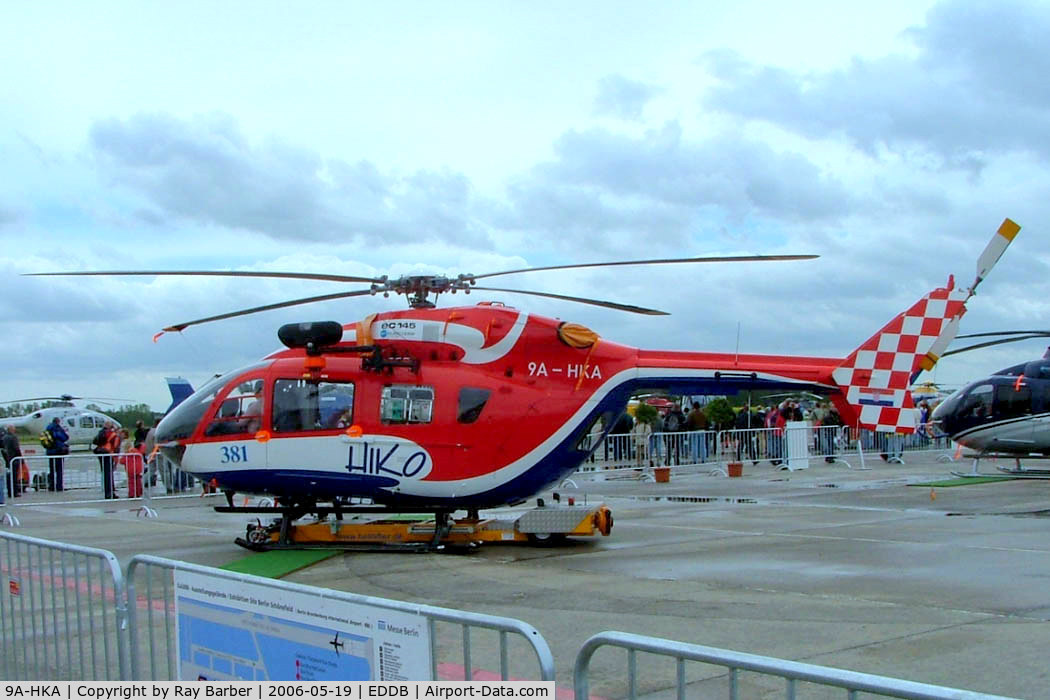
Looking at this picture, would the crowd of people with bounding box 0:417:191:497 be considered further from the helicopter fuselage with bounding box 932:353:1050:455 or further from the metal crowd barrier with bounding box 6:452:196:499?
the helicopter fuselage with bounding box 932:353:1050:455

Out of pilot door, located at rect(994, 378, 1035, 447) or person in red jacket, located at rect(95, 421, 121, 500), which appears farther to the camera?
pilot door, located at rect(994, 378, 1035, 447)

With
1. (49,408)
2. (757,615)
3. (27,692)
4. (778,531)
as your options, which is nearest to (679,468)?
(778,531)

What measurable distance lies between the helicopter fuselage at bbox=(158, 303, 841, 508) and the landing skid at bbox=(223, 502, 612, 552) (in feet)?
1.05

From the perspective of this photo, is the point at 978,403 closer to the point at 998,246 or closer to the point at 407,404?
the point at 998,246

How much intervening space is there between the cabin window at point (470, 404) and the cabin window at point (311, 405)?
4.36 ft

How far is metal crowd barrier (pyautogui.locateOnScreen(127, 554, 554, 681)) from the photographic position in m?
3.60

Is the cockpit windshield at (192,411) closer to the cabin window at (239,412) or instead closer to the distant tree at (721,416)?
the cabin window at (239,412)

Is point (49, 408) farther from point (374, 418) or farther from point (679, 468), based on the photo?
point (374, 418)

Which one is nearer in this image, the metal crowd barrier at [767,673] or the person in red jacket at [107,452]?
the metal crowd barrier at [767,673]

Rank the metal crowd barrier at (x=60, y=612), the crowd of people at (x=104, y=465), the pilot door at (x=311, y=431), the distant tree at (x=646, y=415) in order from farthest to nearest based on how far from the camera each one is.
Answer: the distant tree at (x=646, y=415) < the crowd of people at (x=104, y=465) < the pilot door at (x=311, y=431) < the metal crowd barrier at (x=60, y=612)

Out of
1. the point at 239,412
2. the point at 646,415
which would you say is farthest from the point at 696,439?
the point at 239,412

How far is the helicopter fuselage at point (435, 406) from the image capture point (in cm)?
1279

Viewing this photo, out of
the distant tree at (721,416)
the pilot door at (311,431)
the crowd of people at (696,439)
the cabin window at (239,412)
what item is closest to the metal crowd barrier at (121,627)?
the pilot door at (311,431)

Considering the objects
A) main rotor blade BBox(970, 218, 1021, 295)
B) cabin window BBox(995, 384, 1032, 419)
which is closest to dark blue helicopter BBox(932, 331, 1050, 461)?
cabin window BBox(995, 384, 1032, 419)
